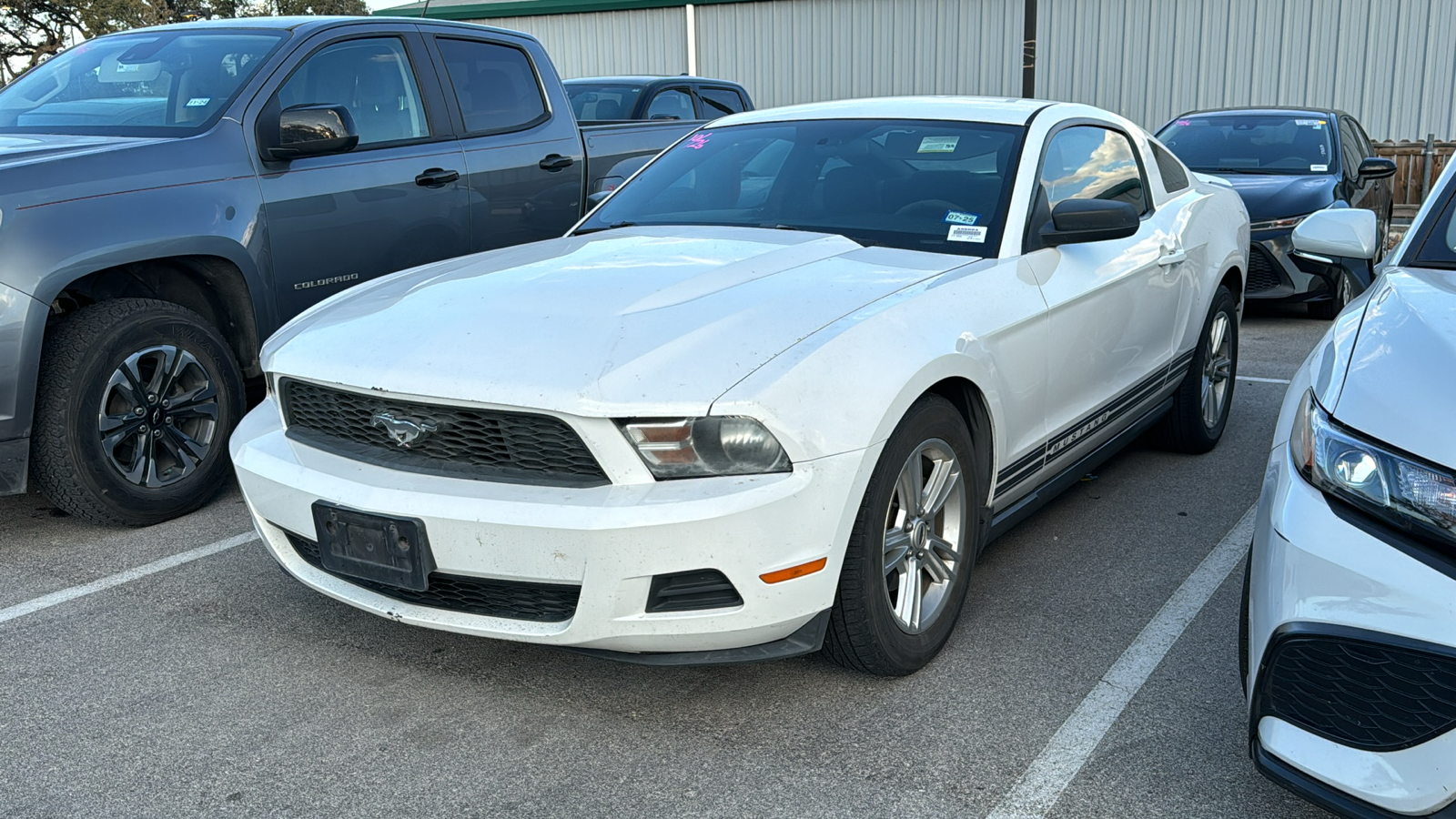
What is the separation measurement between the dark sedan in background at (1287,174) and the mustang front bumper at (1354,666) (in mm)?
6258

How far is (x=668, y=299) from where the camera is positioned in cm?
315

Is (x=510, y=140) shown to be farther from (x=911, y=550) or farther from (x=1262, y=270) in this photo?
(x=1262, y=270)

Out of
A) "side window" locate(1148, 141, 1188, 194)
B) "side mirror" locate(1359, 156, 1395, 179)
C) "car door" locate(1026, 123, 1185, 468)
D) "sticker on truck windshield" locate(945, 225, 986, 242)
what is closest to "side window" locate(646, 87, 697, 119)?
"side mirror" locate(1359, 156, 1395, 179)

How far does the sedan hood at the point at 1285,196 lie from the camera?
27.7 ft

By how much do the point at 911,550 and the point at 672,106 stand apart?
776 centimetres

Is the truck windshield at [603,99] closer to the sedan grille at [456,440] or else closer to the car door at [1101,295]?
the car door at [1101,295]

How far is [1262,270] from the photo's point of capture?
8.51 metres

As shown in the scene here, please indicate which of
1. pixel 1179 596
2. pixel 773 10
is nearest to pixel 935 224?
pixel 1179 596

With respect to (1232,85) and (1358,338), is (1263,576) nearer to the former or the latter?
(1358,338)

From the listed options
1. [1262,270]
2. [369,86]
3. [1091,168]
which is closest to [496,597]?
[1091,168]

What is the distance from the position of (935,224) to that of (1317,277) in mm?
5717

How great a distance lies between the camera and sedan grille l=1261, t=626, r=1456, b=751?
200cm

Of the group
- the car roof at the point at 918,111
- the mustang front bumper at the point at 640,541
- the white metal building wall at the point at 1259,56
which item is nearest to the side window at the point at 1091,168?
the car roof at the point at 918,111

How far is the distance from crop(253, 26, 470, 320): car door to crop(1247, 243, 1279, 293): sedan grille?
563cm
